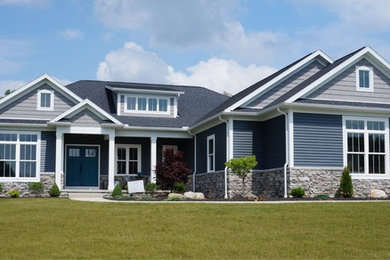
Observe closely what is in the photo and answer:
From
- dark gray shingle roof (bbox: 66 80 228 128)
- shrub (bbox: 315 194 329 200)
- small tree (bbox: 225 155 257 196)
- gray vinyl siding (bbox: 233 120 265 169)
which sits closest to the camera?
shrub (bbox: 315 194 329 200)

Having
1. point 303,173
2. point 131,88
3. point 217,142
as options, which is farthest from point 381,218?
point 131,88

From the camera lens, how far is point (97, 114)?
25.8 meters

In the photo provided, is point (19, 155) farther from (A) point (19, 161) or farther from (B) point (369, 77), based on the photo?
(B) point (369, 77)

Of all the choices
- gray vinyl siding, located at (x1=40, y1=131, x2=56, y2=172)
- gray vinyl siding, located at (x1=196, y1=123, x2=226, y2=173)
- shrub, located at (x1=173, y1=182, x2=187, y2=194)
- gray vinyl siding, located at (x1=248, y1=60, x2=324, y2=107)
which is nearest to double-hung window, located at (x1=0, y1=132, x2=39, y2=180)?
gray vinyl siding, located at (x1=40, y1=131, x2=56, y2=172)

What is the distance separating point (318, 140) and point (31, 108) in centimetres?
1315

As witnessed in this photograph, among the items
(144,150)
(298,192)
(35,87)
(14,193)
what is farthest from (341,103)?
(14,193)

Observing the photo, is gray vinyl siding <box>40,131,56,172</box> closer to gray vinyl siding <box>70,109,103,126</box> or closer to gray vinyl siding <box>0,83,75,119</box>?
gray vinyl siding <box>0,83,75,119</box>

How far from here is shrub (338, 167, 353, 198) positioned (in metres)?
20.7

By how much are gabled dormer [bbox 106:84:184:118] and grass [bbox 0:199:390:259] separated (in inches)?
515

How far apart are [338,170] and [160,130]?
9645 mm

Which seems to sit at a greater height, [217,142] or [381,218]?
[217,142]

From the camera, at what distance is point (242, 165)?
2156 cm

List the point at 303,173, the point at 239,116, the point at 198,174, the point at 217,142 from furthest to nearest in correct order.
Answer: the point at 198,174 → the point at 217,142 → the point at 239,116 → the point at 303,173

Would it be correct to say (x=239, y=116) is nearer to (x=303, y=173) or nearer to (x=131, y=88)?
(x=303, y=173)
